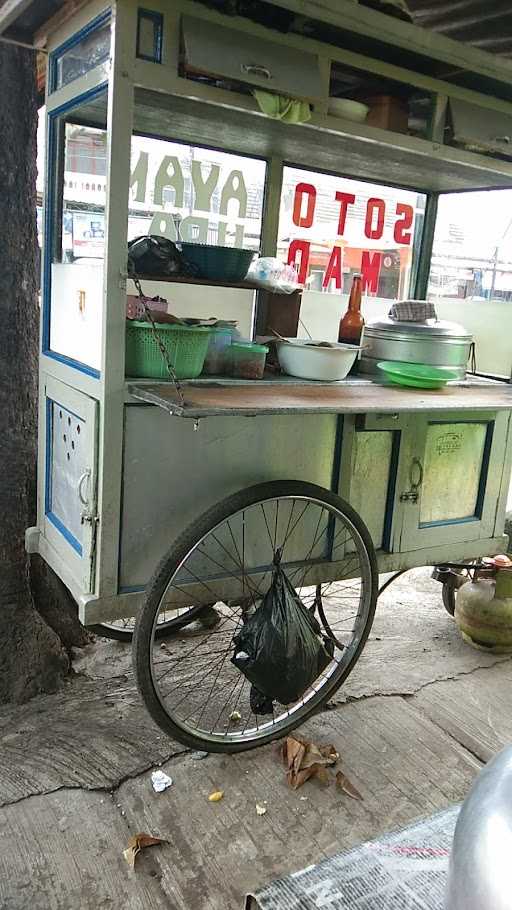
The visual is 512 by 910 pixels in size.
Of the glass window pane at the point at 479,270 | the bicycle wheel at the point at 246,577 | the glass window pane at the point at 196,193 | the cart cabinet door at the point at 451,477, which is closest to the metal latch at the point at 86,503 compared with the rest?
the bicycle wheel at the point at 246,577

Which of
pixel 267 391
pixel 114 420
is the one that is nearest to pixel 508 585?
pixel 267 391

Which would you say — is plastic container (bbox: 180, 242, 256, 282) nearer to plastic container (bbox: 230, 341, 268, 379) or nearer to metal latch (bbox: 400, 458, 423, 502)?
plastic container (bbox: 230, 341, 268, 379)

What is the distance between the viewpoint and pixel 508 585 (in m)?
3.83

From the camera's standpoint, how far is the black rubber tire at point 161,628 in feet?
11.7

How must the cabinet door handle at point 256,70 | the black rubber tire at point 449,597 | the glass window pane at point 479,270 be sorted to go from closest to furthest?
the cabinet door handle at point 256,70
the glass window pane at point 479,270
the black rubber tire at point 449,597

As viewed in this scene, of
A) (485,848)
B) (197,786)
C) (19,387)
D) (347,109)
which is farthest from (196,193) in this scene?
(485,848)

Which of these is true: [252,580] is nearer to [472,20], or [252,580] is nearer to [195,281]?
[195,281]

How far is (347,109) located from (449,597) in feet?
8.91

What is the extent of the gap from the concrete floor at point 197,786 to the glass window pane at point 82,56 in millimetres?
2517

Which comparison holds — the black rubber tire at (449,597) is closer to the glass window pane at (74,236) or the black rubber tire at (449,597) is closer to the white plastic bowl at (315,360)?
the white plastic bowl at (315,360)

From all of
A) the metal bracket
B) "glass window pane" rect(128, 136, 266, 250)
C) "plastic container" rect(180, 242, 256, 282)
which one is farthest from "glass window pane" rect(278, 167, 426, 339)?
the metal bracket

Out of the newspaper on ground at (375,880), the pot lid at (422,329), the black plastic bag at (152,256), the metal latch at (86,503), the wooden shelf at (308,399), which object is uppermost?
the black plastic bag at (152,256)

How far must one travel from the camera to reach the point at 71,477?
2.80m

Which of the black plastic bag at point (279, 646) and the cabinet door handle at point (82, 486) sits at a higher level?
the cabinet door handle at point (82, 486)
